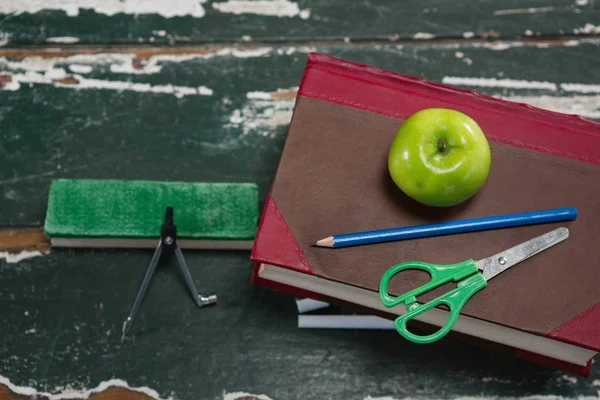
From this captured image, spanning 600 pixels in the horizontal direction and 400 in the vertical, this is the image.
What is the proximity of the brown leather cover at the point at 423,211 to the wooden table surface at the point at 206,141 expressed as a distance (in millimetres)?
119

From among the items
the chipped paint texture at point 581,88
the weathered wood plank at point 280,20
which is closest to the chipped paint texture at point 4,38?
the weathered wood plank at point 280,20

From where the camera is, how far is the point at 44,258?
0.64 meters

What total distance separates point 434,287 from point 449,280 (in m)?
0.01

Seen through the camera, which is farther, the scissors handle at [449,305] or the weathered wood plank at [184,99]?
the weathered wood plank at [184,99]

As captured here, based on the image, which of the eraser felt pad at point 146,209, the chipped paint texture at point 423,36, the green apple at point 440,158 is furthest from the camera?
the chipped paint texture at point 423,36

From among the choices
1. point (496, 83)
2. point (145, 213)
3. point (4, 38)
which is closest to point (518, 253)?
point (496, 83)

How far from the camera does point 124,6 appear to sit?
72 centimetres

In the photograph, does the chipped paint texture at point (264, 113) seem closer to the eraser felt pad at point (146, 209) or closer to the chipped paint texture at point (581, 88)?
the eraser felt pad at point (146, 209)

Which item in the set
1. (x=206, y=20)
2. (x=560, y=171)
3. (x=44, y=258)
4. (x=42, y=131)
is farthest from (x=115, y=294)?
(x=560, y=171)

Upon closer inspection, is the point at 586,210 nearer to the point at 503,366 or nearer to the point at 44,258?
the point at 503,366

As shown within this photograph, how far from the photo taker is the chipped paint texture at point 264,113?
0.69m

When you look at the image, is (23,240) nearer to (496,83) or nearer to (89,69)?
(89,69)

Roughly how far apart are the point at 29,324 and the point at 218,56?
34 centimetres

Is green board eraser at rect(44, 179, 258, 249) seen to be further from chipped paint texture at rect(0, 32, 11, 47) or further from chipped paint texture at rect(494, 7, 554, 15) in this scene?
chipped paint texture at rect(494, 7, 554, 15)
